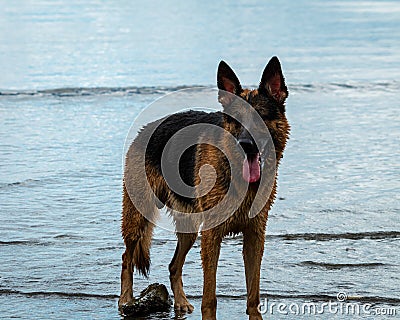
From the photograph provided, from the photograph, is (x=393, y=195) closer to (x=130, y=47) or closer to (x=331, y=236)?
(x=331, y=236)

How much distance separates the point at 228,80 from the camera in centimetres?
604

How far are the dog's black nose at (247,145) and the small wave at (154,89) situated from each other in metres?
10.2

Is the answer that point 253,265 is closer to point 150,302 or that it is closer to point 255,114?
point 150,302

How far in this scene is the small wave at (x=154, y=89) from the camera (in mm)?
16094

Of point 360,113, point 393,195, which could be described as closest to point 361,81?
point 360,113

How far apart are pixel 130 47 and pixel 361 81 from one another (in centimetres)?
658

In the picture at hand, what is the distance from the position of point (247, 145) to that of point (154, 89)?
421 inches

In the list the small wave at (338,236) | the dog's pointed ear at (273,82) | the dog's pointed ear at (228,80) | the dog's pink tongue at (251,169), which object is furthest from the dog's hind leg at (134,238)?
the small wave at (338,236)

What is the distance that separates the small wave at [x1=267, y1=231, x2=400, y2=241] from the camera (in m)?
8.12

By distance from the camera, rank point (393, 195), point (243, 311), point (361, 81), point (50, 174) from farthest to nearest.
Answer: point (361, 81) → point (50, 174) → point (393, 195) → point (243, 311)

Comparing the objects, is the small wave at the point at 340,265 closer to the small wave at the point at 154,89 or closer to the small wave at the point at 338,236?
the small wave at the point at 338,236

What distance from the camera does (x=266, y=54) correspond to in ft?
63.3

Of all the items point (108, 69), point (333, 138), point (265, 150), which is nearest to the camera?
point (265, 150)

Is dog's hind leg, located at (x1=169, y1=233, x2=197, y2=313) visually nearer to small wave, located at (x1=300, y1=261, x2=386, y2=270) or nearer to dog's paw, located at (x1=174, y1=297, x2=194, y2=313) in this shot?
dog's paw, located at (x1=174, y1=297, x2=194, y2=313)
